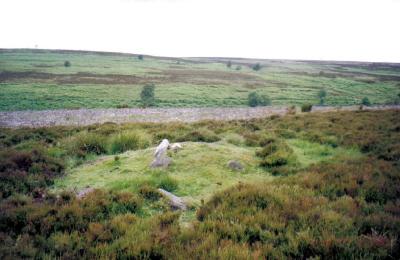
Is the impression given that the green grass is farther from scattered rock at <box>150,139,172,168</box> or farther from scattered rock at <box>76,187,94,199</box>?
scattered rock at <box>76,187,94,199</box>

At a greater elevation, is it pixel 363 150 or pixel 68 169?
pixel 363 150

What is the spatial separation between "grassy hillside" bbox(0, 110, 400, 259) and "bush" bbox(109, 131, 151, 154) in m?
1.41

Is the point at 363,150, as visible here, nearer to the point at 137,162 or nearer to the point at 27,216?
the point at 137,162

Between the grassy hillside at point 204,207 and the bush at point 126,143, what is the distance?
55.4 inches

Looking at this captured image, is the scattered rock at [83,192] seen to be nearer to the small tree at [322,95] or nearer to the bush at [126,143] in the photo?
the bush at [126,143]

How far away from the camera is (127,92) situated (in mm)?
57125

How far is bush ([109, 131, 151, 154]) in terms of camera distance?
1316 cm

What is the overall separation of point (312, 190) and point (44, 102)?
4646cm

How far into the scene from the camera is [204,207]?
6152 mm

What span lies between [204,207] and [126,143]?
815 centimetres

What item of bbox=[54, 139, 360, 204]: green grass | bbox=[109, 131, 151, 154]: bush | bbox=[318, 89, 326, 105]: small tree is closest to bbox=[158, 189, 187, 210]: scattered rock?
bbox=[54, 139, 360, 204]: green grass

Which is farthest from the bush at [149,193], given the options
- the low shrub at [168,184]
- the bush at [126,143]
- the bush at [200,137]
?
the bush at [200,137]

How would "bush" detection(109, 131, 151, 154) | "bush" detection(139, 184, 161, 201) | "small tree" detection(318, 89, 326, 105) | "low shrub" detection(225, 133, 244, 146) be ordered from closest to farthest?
"bush" detection(139, 184, 161, 201), "bush" detection(109, 131, 151, 154), "low shrub" detection(225, 133, 244, 146), "small tree" detection(318, 89, 326, 105)

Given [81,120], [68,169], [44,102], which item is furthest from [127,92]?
[68,169]
